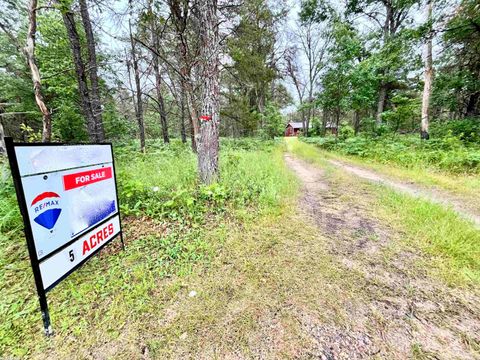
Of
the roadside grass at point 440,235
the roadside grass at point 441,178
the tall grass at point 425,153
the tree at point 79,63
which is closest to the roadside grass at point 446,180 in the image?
the roadside grass at point 441,178

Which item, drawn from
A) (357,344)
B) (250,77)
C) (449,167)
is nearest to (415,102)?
(449,167)

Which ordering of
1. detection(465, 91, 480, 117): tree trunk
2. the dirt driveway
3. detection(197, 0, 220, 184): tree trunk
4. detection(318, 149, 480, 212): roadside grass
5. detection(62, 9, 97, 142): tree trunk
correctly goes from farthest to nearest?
detection(465, 91, 480, 117): tree trunk → detection(62, 9, 97, 142): tree trunk → detection(318, 149, 480, 212): roadside grass → detection(197, 0, 220, 184): tree trunk → the dirt driveway

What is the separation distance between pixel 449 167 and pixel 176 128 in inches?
957

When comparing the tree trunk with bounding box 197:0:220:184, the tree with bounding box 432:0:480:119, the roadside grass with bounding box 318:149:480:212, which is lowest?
the roadside grass with bounding box 318:149:480:212

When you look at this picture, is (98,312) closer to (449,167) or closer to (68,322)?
(68,322)

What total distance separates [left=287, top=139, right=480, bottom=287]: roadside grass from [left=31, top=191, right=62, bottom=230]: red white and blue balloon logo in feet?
10.9

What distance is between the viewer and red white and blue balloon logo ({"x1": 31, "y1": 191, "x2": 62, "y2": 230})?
135 centimetres

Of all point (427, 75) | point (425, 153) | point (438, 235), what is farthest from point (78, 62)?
point (427, 75)

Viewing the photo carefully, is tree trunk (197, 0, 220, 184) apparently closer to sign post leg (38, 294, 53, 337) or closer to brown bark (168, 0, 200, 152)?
brown bark (168, 0, 200, 152)

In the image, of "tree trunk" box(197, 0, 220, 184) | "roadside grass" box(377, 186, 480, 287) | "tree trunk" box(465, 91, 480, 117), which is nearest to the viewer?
"roadside grass" box(377, 186, 480, 287)

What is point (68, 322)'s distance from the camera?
1513 mm

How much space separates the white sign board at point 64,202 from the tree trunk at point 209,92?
1.75 m

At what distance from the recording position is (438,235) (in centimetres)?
236

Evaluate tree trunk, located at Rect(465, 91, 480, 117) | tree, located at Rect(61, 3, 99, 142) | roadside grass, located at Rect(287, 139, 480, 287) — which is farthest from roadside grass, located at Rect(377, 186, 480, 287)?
tree trunk, located at Rect(465, 91, 480, 117)
